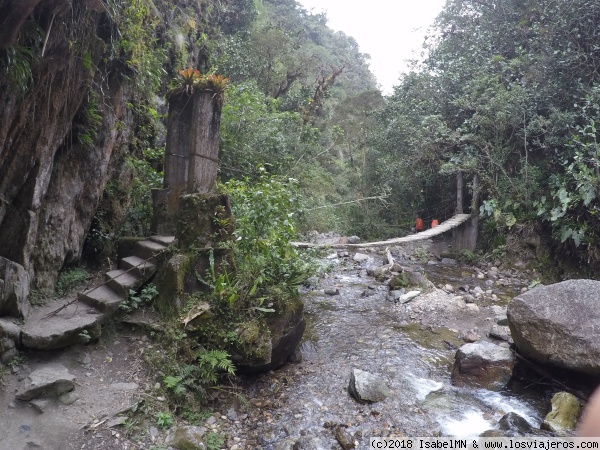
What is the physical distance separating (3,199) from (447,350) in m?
4.17

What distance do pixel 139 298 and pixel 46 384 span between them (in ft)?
3.25

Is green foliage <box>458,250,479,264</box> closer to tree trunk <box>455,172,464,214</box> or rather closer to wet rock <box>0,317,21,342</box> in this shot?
tree trunk <box>455,172,464,214</box>

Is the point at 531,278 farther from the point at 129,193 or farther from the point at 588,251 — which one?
the point at 129,193

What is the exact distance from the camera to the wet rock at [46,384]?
7.55 feet

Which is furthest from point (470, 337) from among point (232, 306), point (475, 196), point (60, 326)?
point (475, 196)

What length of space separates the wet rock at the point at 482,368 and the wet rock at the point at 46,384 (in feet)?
10.0

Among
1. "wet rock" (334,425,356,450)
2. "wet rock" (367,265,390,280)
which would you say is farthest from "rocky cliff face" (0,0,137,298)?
"wet rock" (367,265,390,280)

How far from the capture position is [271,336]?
3.34 m

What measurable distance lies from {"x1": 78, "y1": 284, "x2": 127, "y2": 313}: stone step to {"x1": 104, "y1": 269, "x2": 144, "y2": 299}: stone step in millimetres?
33

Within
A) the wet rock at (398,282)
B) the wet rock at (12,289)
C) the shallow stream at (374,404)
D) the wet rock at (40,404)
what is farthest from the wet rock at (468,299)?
the wet rock at (12,289)

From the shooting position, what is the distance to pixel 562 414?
2.89 m

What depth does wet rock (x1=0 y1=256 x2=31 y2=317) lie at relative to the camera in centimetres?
254

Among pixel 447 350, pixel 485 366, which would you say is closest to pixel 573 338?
pixel 485 366

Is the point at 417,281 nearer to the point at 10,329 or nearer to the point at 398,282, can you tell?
the point at 398,282
